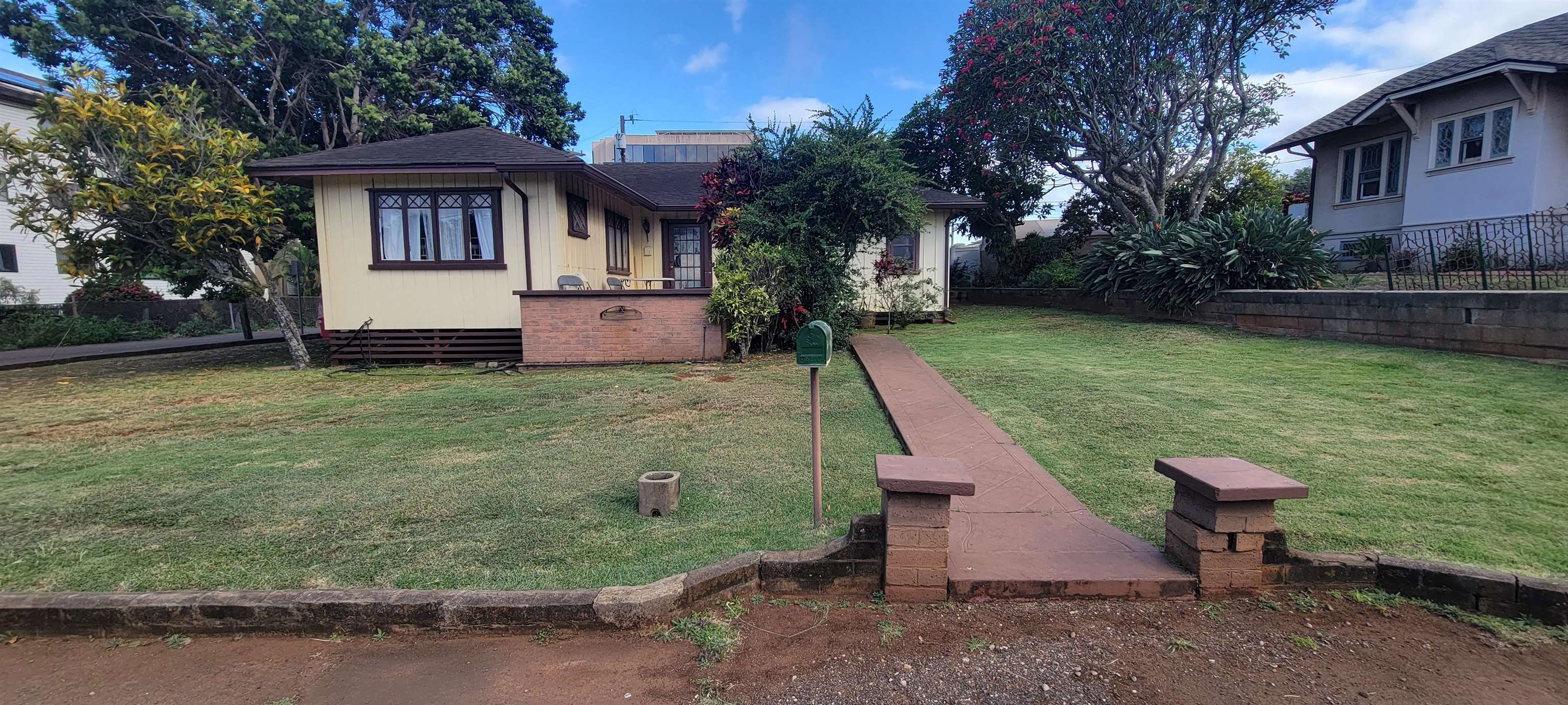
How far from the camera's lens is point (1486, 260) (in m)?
8.78

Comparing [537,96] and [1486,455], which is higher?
[537,96]

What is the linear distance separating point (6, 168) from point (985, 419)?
12.3 m

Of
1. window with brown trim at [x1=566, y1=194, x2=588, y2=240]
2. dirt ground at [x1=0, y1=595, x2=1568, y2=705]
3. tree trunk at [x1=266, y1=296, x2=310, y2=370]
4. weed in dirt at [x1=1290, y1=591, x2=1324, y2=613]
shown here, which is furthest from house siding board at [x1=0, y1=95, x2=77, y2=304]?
weed in dirt at [x1=1290, y1=591, x2=1324, y2=613]

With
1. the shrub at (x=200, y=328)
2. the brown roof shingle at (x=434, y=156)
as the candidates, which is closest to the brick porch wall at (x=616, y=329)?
the brown roof shingle at (x=434, y=156)

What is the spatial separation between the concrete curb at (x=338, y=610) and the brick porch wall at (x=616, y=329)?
7043mm

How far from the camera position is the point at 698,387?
8.01m

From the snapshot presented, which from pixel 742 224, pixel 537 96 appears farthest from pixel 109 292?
pixel 742 224

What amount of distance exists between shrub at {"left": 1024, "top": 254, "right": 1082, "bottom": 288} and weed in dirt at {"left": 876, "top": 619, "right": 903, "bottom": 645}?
48.1 ft

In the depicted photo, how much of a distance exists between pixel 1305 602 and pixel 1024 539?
1171 mm

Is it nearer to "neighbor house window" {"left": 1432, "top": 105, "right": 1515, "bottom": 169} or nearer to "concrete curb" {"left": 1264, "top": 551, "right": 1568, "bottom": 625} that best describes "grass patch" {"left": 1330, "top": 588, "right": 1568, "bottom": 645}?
"concrete curb" {"left": 1264, "top": 551, "right": 1568, "bottom": 625}

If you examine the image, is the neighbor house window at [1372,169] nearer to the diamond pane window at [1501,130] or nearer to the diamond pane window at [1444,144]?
the diamond pane window at [1444,144]

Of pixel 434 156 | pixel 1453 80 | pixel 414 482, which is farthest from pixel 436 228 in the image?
pixel 1453 80

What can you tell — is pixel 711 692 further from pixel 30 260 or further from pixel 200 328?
pixel 30 260

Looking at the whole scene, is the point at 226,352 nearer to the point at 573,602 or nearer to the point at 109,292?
the point at 109,292
